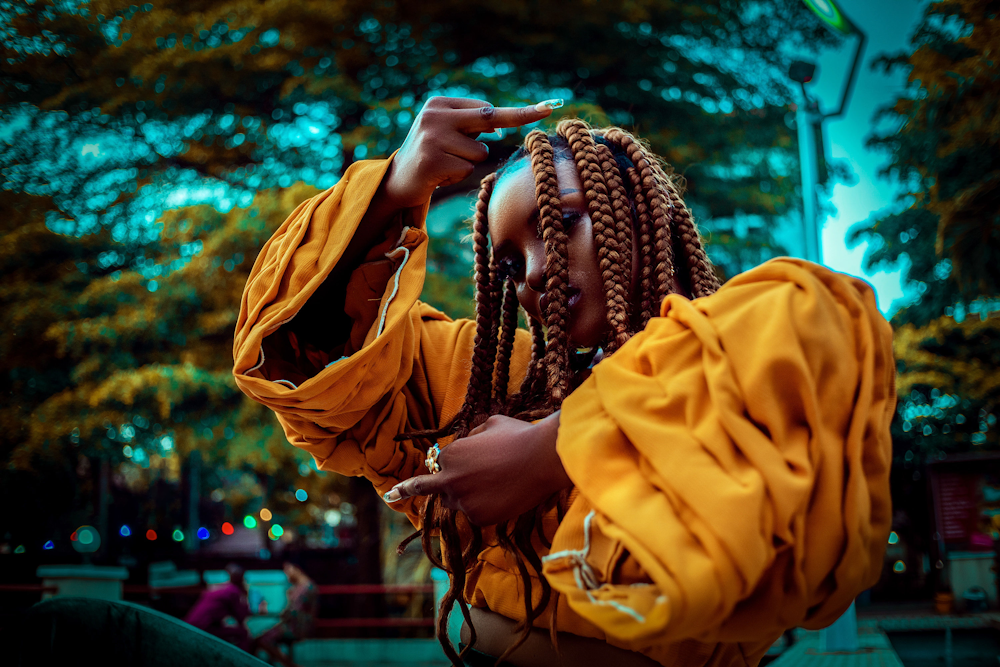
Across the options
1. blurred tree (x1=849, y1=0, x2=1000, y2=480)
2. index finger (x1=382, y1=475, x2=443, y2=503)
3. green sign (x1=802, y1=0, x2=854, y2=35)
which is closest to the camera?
index finger (x1=382, y1=475, x2=443, y2=503)

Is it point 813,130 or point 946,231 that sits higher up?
point 813,130

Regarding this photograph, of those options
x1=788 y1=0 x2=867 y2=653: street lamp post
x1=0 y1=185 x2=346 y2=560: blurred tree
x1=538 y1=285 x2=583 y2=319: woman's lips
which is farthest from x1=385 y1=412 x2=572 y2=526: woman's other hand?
x1=0 y1=185 x2=346 y2=560: blurred tree

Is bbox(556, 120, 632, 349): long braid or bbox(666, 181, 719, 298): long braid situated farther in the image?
bbox(666, 181, 719, 298): long braid

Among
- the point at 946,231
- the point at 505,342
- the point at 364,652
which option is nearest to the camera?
the point at 505,342

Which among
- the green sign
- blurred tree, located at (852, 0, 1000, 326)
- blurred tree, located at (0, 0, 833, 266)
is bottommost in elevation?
blurred tree, located at (852, 0, 1000, 326)

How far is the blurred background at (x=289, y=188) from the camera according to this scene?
20.9 feet

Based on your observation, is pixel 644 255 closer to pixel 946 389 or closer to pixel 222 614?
pixel 946 389

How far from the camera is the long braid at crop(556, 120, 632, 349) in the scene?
1.34 metres

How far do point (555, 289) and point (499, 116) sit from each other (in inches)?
15.0

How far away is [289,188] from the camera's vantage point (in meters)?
7.66

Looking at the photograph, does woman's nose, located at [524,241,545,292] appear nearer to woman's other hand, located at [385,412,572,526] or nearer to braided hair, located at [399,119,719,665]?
braided hair, located at [399,119,719,665]

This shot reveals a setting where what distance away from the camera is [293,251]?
1544 mm

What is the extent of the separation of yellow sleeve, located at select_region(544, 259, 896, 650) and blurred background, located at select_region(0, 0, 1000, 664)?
5.53 metres

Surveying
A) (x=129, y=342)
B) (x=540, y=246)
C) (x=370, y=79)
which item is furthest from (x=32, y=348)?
(x=540, y=246)
